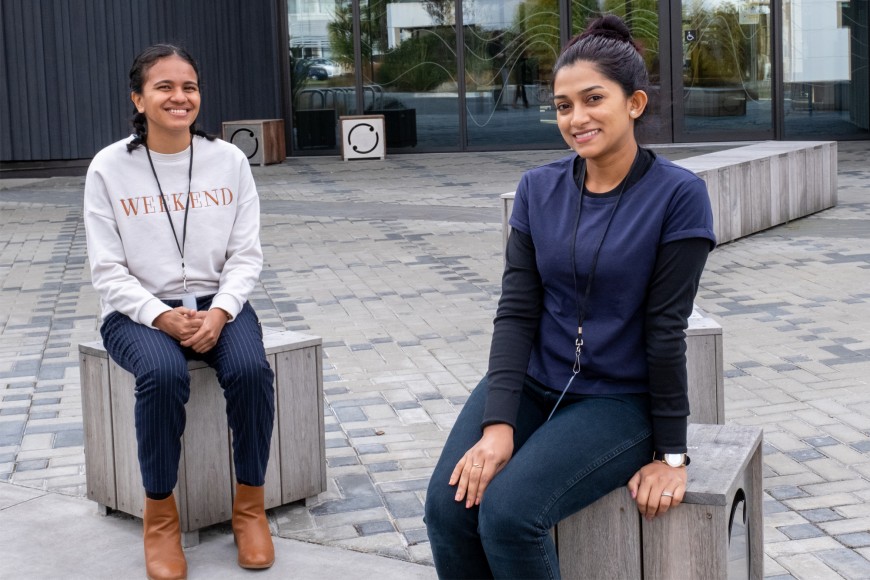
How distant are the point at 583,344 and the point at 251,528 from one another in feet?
4.43

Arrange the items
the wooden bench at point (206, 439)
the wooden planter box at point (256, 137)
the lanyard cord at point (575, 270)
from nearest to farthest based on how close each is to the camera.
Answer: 1. the lanyard cord at point (575, 270)
2. the wooden bench at point (206, 439)
3. the wooden planter box at point (256, 137)

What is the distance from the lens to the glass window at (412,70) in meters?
20.2

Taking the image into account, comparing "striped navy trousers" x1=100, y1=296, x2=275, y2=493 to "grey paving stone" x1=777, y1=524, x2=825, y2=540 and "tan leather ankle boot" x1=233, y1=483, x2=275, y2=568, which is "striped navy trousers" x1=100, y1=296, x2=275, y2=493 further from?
"grey paving stone" x1=777, y1=524, x2=825, y2=540

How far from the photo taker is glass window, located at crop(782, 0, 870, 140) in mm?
19516

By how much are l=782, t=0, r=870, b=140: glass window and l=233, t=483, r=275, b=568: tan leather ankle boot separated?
56.5 feet

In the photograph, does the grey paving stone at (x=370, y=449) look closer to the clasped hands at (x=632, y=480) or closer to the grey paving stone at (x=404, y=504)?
the grey paving stone at (x=404, y=504)

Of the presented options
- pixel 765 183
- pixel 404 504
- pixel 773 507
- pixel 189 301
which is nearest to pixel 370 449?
pixel 404 504

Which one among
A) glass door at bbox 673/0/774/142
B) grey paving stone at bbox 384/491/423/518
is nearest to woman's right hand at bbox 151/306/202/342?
grey paving stone at bbox 384/491/423/518

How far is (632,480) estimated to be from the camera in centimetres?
286

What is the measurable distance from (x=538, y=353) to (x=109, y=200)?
1613mm

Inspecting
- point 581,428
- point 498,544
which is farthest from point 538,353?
point 498,544

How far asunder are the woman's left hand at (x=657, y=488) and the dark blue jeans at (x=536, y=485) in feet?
0.13

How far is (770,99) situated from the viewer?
19734 millimetres

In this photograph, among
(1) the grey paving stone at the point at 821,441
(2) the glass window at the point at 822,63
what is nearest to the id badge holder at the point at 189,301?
(1) the grey paving stone at the point at 821,441
